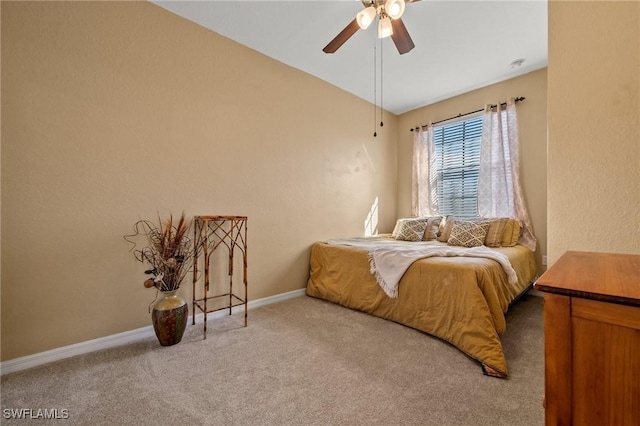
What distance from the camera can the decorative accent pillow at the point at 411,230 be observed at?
3434 millimetres

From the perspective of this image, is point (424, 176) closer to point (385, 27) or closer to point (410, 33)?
point (410, 33)

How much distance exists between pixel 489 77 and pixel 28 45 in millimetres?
4271

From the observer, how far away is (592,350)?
0.56 metres

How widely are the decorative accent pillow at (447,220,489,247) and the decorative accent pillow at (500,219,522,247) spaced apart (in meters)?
0.19

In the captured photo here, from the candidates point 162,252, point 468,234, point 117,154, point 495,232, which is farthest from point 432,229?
point 117,154

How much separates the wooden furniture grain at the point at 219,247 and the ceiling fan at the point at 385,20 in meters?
1.72

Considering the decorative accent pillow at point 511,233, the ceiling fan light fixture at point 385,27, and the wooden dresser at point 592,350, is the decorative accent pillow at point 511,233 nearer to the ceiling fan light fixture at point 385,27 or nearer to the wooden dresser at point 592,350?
the ceiling fan light fixture at point 385,27

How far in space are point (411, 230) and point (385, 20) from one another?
2.42 m

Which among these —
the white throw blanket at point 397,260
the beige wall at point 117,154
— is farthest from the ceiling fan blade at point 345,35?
the white throw blanket at point 397,260

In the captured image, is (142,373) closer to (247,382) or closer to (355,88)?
(247,382)

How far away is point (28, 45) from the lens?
1.66 meters

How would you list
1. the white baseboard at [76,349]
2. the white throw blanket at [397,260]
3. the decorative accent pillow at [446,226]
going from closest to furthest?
the white baseboard at [76,349] → the white throw blanket at [397,260] → the decorative accent pillow at [446,226]

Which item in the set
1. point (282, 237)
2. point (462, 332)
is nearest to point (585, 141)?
point (462, 332)

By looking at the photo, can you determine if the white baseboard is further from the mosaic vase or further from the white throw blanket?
the white throw blanket
